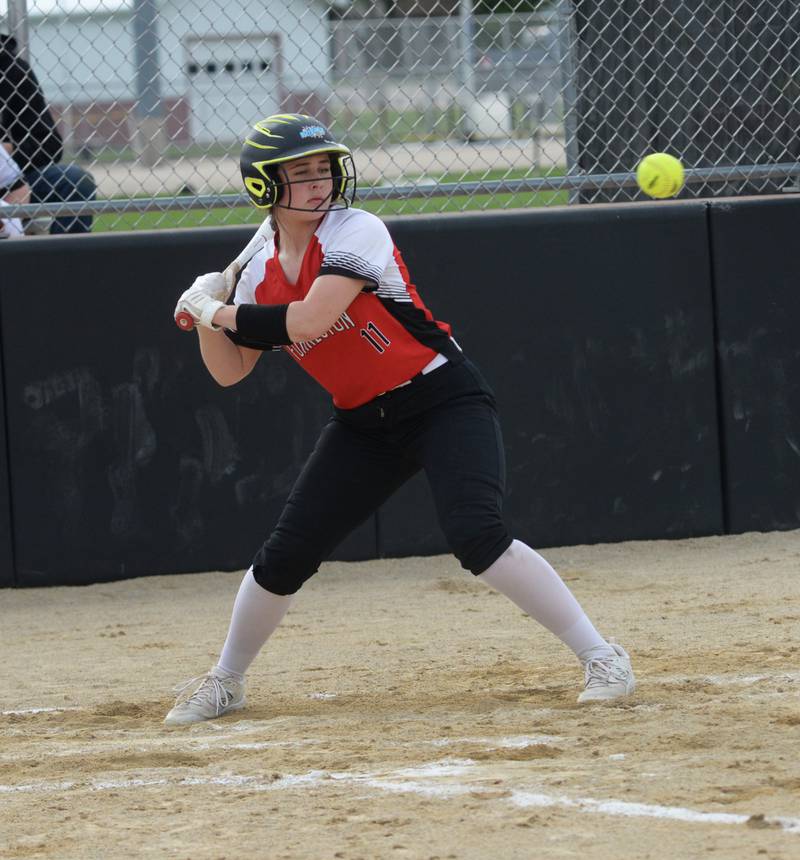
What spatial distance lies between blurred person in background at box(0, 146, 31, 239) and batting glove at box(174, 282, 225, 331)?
3.00 metres

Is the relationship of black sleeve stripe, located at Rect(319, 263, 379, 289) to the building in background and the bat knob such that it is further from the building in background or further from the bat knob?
the building in background

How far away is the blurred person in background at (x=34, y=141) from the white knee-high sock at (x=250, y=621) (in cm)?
291

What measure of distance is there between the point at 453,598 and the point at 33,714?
2098 mm

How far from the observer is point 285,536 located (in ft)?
14.1

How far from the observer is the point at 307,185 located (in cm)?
409

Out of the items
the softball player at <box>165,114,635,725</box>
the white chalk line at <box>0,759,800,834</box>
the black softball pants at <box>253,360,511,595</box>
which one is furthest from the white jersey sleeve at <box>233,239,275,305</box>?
the white chalk line at <box>0,759,800,834</box>

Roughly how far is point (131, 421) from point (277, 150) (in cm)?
265

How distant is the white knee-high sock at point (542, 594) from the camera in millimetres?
4082

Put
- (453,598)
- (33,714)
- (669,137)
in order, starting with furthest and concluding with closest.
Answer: (669,137) → (453,598) → (33,714)

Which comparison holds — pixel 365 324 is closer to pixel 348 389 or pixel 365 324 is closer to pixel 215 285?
pixel 348 389

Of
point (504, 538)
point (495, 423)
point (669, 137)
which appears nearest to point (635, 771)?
point (504, 538)

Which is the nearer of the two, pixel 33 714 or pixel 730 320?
pixel 33 714

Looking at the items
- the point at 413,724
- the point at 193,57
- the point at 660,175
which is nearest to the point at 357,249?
the point at 413,724

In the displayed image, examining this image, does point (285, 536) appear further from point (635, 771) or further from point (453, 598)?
point (453, 598)
